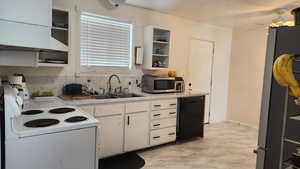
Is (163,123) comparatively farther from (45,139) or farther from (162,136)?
(45,139)

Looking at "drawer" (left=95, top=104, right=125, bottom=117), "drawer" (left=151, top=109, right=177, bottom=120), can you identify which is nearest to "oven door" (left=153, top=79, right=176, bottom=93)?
"drawer" (left=151, top=109, right=177, bottom=120)

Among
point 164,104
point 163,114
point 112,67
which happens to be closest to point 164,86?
point 164,104

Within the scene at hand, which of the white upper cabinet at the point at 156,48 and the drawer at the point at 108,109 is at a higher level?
the white upper cabinet at the point at 156,48

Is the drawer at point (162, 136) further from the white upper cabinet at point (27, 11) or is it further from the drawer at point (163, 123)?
the white upper cabinet at point (27, 11)

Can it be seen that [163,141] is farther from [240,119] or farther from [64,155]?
[240,119]

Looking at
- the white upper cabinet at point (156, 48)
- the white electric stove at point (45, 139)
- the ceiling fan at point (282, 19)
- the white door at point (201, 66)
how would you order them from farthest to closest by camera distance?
the white door at point (201, 66), the white upper cabinet at point (156, 48), the ceiling fan at point (282, 19), the white electric stove at point (45, 139)

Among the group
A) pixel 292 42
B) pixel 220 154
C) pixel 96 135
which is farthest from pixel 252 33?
pixel 96 135

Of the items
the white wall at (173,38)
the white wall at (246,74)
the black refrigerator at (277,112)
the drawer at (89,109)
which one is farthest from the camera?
the white wall at (246,74)

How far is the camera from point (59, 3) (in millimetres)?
2969

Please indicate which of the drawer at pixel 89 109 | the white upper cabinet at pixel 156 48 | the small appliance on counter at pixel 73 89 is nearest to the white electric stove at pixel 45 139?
the drawer at pixel 89 109

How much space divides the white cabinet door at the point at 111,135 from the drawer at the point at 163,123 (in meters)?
0.61

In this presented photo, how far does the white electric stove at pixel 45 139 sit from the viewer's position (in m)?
1.48

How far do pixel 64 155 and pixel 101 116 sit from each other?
1.17 metres

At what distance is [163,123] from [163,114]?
0.16 m
